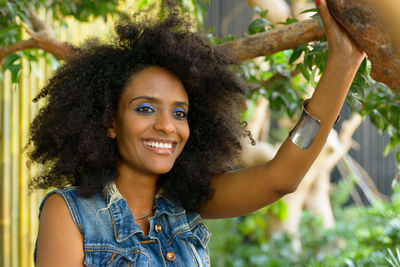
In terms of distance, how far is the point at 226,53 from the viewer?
2.21 metres

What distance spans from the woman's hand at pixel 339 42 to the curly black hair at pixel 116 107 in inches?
22.7

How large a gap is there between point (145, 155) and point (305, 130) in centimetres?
58

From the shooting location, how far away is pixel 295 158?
1.75 m

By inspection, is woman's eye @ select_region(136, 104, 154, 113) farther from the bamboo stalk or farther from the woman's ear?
the bamboo stalk

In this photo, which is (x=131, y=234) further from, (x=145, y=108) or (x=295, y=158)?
(x=295, y=158)

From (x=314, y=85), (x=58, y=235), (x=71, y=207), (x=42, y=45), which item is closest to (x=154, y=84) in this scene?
(x=71, y=207)

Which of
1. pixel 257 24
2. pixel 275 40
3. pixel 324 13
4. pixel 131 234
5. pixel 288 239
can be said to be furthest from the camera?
pixel 288 239

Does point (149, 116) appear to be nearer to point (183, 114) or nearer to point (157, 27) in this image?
Answer: point (183, 114)

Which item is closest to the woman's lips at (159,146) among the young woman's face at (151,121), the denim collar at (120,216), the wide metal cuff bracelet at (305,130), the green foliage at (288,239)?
the young woman's face at (151,121)

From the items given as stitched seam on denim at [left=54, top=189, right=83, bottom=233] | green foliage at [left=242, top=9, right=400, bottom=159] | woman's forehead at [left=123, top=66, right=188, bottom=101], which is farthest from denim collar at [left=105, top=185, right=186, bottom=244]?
green foliage at [left=242, top=9, right=400, bottom=159]

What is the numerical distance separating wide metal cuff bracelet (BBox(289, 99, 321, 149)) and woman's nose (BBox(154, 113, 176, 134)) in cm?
43

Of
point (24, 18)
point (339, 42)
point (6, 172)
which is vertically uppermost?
point (24, 18)

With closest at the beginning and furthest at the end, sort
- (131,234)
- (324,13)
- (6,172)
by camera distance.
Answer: (324,13)
(131,234)
(6,172)

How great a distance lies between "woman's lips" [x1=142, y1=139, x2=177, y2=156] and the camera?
1864 millimetres
